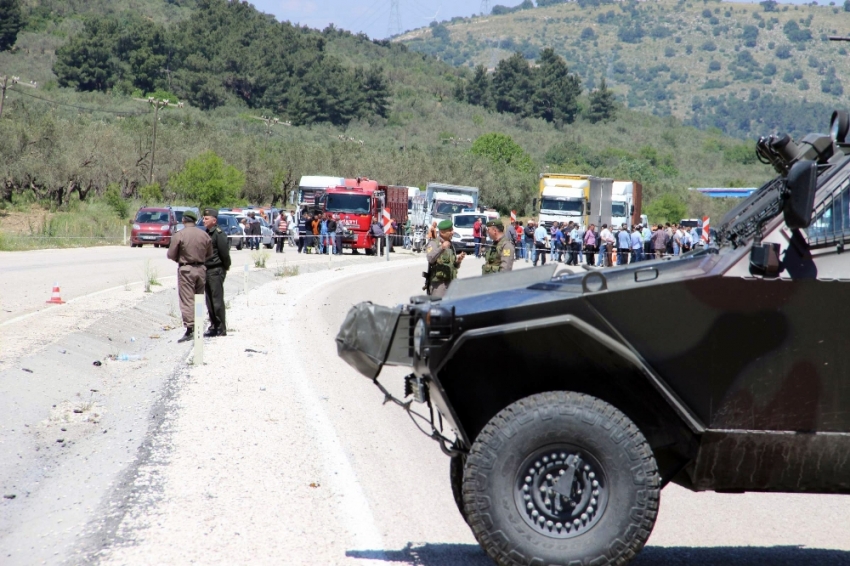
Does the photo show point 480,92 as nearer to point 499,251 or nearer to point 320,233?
point 320,233

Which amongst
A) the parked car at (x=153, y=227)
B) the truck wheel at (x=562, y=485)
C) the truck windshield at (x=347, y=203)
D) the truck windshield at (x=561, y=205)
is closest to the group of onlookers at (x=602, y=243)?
the truck windshield at (x=561, y=205)

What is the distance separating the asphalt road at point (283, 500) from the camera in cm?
557

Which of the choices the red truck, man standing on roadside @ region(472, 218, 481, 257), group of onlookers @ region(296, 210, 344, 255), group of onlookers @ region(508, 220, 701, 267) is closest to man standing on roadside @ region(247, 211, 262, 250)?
group of onlookers @ region(296, 210, 344, 255)

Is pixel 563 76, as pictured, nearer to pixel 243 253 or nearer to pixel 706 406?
pixel 243 253

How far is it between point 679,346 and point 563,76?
573 feet

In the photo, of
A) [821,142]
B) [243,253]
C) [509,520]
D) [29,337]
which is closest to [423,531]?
[509,520]

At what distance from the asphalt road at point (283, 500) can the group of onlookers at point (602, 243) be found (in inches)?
923

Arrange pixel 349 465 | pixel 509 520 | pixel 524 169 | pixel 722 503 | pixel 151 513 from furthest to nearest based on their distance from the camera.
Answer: pixel 524 169, pixel 349 465, pixel 722 503, pixel 151 513, pixel 509 520

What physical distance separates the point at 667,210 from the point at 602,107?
299ft

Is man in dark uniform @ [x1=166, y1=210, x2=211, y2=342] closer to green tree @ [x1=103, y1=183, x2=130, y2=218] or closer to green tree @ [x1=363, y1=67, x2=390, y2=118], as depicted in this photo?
green tree @ [x1=103, y1=183, x2=130, y2=218]

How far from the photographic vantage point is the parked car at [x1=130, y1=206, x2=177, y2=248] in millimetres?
41375

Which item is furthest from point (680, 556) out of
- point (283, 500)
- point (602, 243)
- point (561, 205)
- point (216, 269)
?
point (561, 205)

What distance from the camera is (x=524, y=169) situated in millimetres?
115938

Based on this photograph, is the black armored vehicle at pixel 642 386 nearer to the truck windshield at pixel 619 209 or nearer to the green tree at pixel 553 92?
the truck windshield at pixel 619 209
